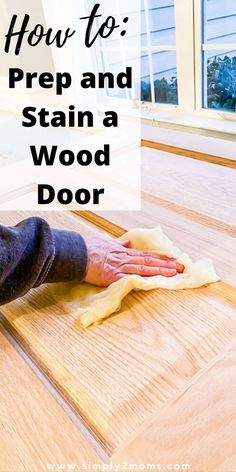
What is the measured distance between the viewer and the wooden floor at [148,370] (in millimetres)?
350

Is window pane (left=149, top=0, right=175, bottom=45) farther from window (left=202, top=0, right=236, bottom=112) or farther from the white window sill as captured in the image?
the white window sill

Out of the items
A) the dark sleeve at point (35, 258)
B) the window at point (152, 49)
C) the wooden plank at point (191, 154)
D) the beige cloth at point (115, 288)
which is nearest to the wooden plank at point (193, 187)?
the wooden plank at point (191, 154)

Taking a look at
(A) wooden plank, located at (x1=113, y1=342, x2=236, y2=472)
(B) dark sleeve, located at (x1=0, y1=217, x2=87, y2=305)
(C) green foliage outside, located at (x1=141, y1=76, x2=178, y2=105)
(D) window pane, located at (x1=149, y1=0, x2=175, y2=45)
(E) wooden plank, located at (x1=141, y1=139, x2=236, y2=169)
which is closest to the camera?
(A) wooden plank, located at (x1=113, y1=342, x2=236, y2=472)

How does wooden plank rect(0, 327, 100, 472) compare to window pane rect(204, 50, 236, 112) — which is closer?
wooden plank rect(0, 327, 100, 472)

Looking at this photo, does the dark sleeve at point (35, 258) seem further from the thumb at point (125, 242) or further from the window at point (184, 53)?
the window at point (184, 53)

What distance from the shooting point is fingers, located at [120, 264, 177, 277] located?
1.85 feet

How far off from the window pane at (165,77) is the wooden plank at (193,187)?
0.51 metres

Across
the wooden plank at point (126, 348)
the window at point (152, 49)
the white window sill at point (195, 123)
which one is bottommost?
the wooden plank at point (126, 348)

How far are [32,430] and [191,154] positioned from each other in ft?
2.65

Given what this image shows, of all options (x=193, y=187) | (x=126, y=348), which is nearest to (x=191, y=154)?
(x=193, y=187)

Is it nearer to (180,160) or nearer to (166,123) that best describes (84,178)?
(180,160)

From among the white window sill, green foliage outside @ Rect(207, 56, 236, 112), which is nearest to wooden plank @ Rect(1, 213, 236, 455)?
the white window sill

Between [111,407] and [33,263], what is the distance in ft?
0.69

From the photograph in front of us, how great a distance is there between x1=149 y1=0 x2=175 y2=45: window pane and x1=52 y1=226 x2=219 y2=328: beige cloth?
3.35 feet
